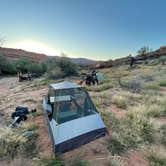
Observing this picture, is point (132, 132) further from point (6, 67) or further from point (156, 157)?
point (6, 67)

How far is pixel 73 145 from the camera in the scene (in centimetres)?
216

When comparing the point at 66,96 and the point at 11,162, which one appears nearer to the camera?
the point at 11,162

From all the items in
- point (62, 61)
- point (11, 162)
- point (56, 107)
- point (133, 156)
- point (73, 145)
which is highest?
point (62, 61)

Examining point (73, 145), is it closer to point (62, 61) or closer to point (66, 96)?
point (66, 96)

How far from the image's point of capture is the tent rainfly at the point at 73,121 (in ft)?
6.95

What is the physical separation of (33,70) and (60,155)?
2361cm

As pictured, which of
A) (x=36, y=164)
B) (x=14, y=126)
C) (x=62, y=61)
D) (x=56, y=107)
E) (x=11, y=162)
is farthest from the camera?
(x=62, y=61)

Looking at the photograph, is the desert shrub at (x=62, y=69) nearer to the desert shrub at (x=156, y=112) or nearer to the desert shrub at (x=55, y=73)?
→ the desert shrub at (x=55, y=73)

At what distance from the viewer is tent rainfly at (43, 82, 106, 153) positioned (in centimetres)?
212

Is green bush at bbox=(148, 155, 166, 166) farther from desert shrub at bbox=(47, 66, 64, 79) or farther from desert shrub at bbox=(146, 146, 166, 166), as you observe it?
desert shrub at bbox=(47, 66, 64, 79)

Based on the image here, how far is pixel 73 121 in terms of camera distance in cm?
235

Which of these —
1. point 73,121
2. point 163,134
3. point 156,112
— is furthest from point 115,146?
point 156,112

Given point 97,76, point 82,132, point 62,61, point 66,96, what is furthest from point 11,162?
point 62,61

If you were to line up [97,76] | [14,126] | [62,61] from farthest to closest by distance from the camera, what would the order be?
[62,61] < [97,76] < [14,126]
